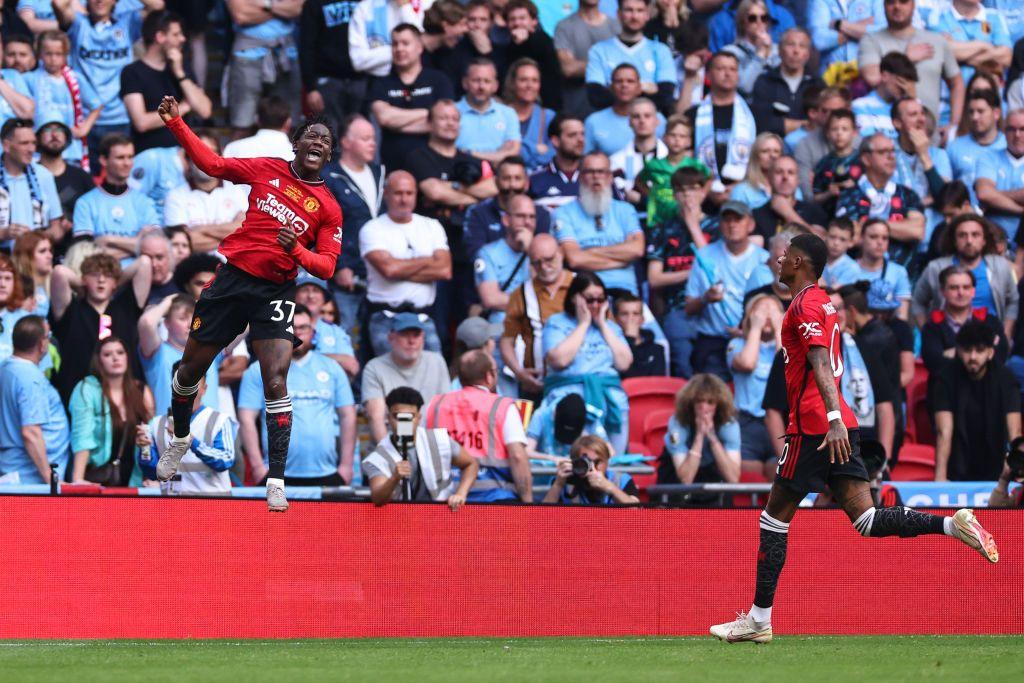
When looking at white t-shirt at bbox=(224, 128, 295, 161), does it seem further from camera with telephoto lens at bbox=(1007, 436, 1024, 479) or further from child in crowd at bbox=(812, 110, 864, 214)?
camera with telephoto lens at bbox=(1007, 436, 1024, 479)

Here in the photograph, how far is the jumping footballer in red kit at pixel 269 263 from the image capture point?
10.8 meters

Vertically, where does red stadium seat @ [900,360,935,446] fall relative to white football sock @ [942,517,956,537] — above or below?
above

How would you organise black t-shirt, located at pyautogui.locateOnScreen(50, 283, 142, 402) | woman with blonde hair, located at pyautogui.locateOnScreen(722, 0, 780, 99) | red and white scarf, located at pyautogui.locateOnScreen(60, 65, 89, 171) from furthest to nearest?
woman with blonde hair, located at pyautogui.locateOnScreen(722, 0, 780, 99) < red and white scarf, located at pyautogui.locateOnScreen(60, 65, 89, 171) < black t-shirt, located at pyautogui.locateOnScreen(50, 283, 142, 402)

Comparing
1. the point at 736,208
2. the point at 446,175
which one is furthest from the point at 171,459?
the point at 736,208

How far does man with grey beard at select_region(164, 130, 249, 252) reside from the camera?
16.0 meters

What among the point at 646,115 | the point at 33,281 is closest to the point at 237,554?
the point at 33,281

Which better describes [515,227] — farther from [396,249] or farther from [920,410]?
[920,410]

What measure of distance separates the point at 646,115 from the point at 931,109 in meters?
3.81

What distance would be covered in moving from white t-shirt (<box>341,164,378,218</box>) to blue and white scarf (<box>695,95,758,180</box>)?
3817 mm

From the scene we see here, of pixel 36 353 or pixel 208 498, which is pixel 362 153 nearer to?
pixel 36 353

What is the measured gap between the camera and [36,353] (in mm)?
13602

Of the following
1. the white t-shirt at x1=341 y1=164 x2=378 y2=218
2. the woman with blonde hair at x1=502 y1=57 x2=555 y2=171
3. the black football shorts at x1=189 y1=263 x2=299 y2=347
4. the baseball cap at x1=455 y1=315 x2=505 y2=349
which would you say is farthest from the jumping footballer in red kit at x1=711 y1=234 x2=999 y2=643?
the woman with blonde hair at x1=502 y1=57 x2=555 y2=171

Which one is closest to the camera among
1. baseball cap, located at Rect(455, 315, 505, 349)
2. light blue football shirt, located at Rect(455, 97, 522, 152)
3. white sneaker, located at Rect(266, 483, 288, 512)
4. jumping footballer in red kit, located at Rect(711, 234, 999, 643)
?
jumping footballer in red kit, located at Rect(711, 234, 999, 643)

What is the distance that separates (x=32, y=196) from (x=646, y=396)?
606cm
